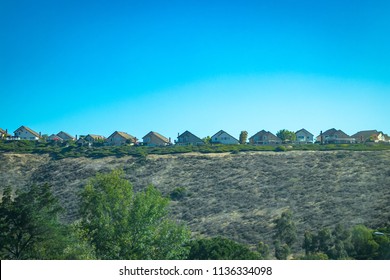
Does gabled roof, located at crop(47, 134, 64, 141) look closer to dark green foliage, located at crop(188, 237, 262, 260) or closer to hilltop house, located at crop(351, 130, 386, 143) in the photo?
hilltop house, located at crop(351, 130, 386, 143)

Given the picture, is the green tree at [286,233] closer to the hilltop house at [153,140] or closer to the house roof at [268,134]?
the hilltop house at [153,140]

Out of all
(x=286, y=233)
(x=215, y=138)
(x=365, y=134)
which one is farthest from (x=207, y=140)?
(x=286, y=233)

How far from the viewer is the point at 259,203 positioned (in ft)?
153

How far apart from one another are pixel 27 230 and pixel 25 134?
81.3 meters

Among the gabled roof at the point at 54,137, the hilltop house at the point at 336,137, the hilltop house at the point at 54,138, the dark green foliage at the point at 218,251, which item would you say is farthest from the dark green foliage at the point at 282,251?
the gabled roof at the point at 54,137

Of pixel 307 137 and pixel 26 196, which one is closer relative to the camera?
pixel 26 196

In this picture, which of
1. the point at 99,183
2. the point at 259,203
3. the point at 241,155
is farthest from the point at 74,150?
the point at 99,183

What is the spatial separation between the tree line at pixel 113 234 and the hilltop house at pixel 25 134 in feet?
253

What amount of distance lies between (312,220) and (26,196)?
2372cm

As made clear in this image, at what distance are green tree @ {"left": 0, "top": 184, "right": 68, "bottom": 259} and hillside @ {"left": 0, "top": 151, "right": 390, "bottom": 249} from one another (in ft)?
54.8

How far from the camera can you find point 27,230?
2516 cm

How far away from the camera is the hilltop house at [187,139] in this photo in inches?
3772

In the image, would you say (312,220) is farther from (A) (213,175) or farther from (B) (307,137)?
(B) (307,137)

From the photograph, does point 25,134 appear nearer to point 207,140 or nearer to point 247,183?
point 207,140
